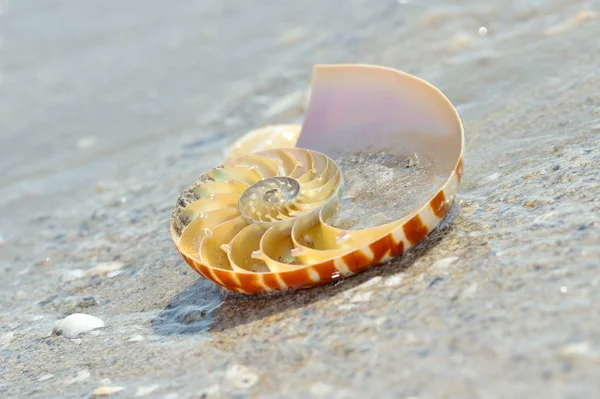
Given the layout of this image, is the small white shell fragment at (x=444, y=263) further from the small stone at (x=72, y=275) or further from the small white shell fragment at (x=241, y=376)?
the small stone at (x=72, y=275)

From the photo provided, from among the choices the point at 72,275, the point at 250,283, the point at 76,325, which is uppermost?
the point at 250,283

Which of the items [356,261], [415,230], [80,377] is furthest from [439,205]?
[80,377]

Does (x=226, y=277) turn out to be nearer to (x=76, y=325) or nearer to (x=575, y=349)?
(x=76, y=325)

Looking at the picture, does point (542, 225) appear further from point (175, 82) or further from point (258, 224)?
point (175, 82)

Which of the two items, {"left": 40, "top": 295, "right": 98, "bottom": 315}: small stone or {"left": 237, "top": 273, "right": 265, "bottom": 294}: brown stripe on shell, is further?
{"left": 40, "top": 295, "right": 98, "bottom": 315}: small stone

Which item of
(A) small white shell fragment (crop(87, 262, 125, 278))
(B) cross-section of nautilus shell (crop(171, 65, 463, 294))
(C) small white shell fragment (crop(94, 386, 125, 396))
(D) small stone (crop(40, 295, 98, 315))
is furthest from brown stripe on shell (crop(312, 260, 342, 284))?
(A) small white shell fragment (crop(87, 262, 125, 278))

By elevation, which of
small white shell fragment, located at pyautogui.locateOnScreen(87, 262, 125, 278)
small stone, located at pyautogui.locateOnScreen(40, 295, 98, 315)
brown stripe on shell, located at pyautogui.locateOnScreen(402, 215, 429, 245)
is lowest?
small white shell fragment, located at pyautogui.locateOnScreen(87, 262, 125, 278)

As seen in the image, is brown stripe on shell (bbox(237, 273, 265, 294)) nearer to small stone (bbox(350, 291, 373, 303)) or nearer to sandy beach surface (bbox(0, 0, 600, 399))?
sandy beach surface (bbox(0, 0, 600, 399))
